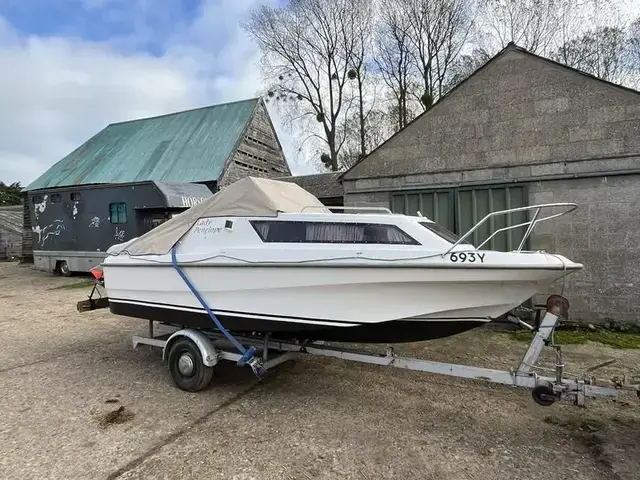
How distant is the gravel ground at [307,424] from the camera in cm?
304

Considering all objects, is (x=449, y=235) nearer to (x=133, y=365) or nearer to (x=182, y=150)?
(x=133, y=365)

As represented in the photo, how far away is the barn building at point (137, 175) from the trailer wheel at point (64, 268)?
0.04m

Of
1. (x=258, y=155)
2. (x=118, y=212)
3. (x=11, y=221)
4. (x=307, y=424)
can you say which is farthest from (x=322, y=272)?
(x=11, y=221)

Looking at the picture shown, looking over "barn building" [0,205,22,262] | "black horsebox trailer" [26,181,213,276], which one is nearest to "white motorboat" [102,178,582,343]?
"black horsebox trailer" [26,181,213,276]

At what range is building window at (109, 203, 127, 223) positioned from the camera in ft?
41.7

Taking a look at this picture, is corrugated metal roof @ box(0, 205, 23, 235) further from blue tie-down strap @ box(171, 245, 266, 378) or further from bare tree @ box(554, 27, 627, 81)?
bare tree @ box(554, 27, 627, 81)

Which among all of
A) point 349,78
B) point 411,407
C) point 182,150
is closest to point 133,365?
point 411,407

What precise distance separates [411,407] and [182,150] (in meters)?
16.8

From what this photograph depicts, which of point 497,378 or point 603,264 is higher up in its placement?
point 603,264

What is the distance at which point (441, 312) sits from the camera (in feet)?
11.9

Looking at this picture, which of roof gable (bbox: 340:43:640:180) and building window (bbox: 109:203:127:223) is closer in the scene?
roof gable (bbox: 340:43:640:180)

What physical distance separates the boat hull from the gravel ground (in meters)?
0.71

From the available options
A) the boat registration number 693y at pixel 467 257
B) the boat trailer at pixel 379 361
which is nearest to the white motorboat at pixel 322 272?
the boat registration number 693y at pixel 467 257

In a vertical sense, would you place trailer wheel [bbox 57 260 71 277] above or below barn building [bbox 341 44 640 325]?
below
